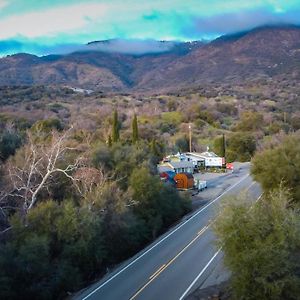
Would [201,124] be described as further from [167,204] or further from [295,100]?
[167,204]

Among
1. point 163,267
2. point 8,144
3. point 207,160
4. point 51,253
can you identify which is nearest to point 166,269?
point 163,267

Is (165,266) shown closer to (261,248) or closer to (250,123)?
(261,248)

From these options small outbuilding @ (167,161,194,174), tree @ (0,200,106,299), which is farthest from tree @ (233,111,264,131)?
tree @ (0,200,106,299)

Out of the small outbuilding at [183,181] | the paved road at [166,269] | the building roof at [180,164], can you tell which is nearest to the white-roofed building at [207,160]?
the building roof at [180,164]

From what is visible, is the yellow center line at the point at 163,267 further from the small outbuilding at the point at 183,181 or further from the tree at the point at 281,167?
Result: the small outbuilding at the point at 183,181

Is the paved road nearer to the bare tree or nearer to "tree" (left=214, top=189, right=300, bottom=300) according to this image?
"tree" (left=214, top=189, right=300, bottom=300)
